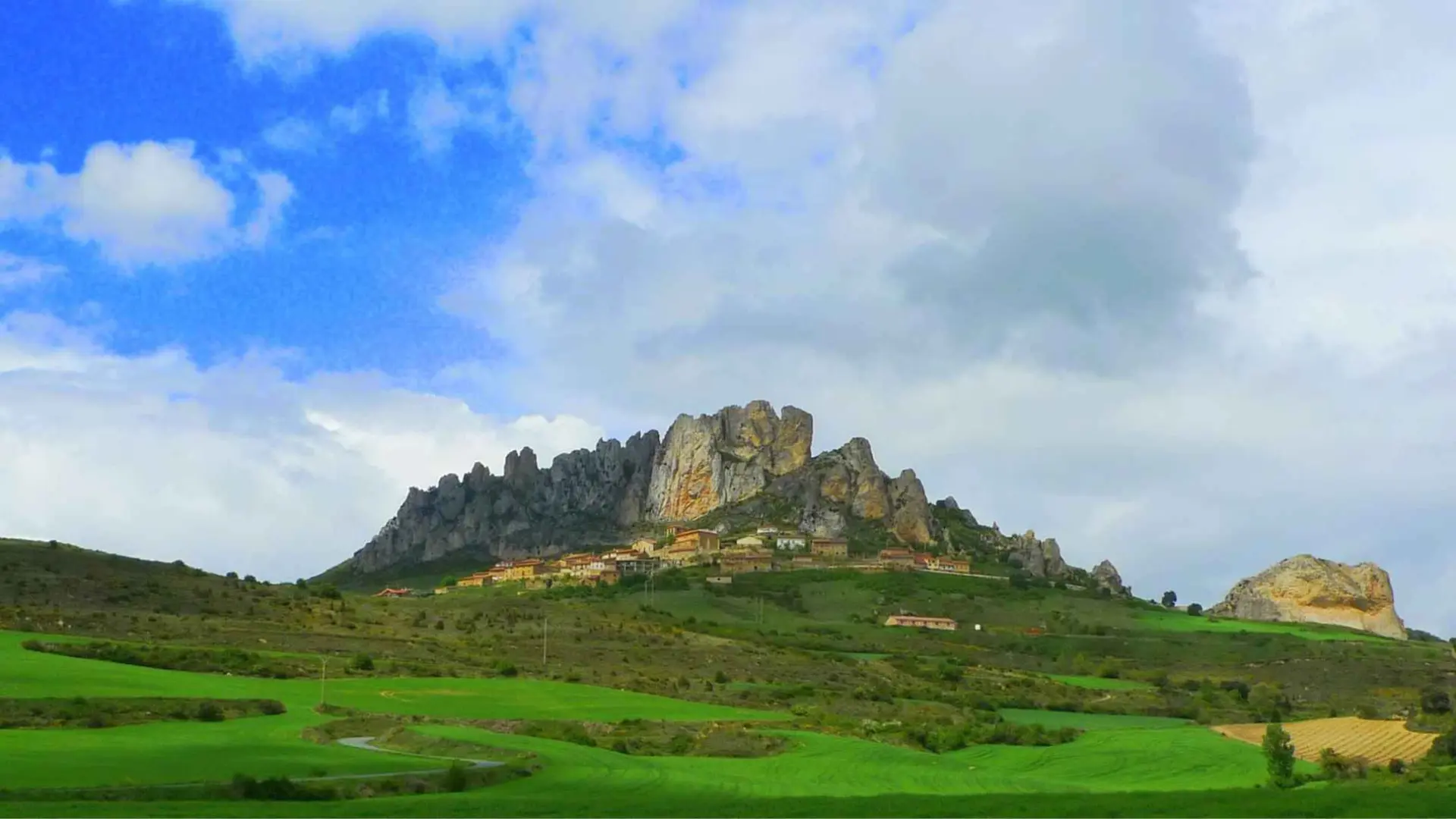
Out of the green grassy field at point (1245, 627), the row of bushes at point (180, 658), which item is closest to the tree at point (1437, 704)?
the row of bushes at point (180, 658)

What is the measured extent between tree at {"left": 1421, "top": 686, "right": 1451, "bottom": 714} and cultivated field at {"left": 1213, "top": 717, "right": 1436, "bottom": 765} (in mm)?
5486

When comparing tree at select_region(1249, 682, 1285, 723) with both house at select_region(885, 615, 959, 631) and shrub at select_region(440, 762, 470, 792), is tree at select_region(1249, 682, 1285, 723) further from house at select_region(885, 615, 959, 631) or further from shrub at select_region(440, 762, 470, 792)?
shrub at select_region(440, 762, 470, 792)

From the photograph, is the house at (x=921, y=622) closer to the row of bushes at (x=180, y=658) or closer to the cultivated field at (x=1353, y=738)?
the cultivated field at (x=1353, y=738)

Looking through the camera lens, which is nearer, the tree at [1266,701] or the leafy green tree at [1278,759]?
the leafy green tree at [1278,759]

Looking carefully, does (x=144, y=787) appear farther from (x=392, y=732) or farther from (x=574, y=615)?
(x=574, y=615)

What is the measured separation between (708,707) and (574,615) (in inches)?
2235

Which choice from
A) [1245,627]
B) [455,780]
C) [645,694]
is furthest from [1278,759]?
[1245,627]

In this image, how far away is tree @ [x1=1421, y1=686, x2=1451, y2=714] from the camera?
7975 cm

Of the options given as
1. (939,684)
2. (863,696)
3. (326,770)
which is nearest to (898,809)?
(326,770)

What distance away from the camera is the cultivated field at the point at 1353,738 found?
6047cm

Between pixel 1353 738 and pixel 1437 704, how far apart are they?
72.2 feet

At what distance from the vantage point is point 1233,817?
3428 cm

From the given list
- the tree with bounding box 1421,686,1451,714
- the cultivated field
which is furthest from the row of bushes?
the tree with bounding box 1421,686,1451,714

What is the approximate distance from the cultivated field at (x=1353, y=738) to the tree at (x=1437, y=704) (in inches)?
216
